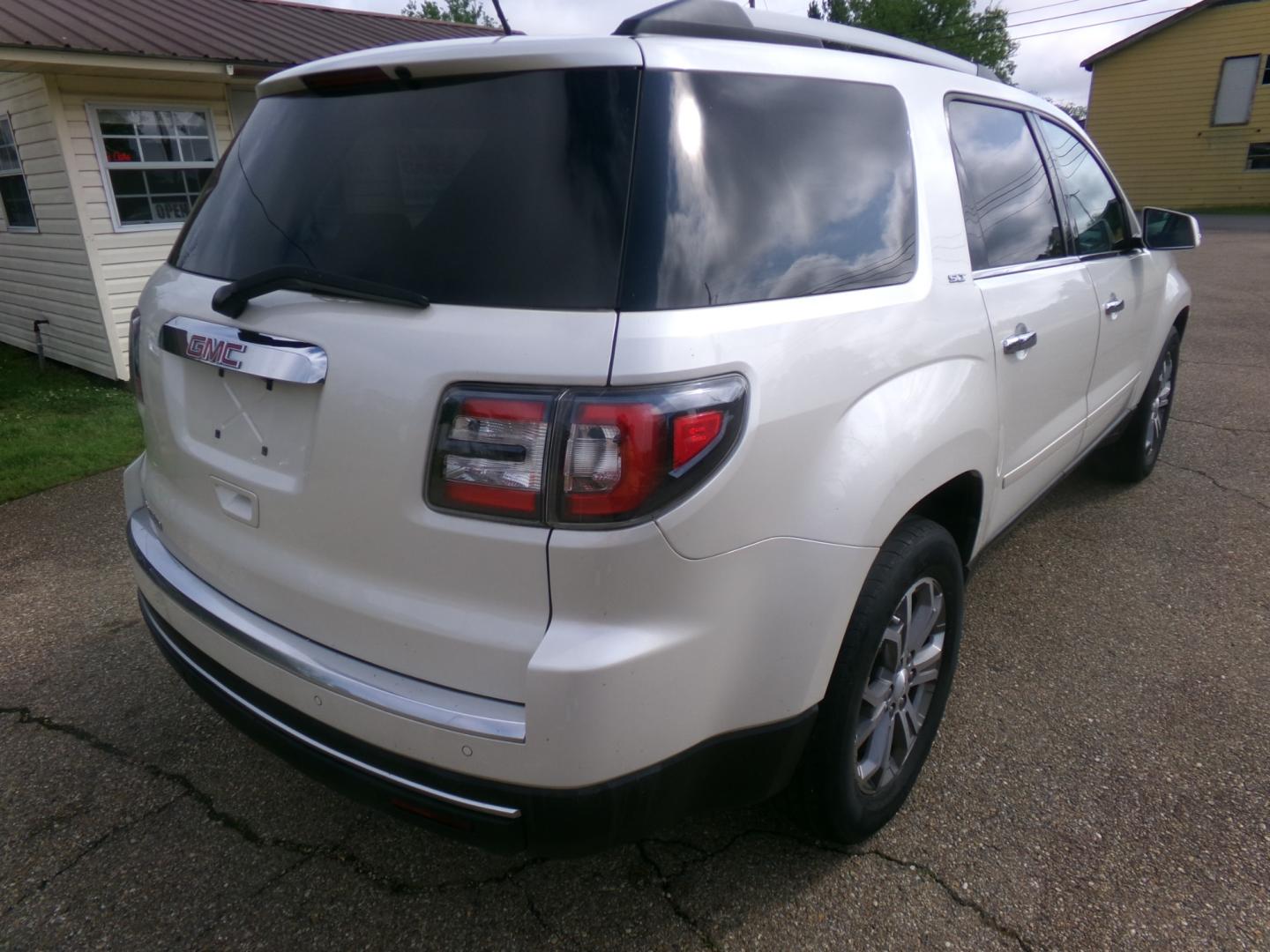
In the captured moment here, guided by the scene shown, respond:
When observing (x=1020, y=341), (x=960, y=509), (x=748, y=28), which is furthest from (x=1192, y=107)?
(x=748, y=28)

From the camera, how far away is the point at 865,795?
219cm

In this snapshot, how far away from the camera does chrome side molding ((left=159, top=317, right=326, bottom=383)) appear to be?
1.70 metres

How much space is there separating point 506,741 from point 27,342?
1036cm

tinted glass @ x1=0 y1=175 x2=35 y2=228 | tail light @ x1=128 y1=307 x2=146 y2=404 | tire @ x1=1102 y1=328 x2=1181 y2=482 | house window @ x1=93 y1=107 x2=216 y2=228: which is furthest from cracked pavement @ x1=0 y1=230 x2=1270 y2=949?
tinted glass @ x1=0 y1=175 x2=35 y2=228

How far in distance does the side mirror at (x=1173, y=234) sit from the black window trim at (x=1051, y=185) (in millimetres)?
95

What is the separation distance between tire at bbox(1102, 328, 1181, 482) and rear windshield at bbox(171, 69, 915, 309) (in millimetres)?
3023

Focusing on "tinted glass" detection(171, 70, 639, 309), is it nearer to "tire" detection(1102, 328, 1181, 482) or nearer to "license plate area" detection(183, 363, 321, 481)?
"license plate area" detection(183, 363, 321, 481)

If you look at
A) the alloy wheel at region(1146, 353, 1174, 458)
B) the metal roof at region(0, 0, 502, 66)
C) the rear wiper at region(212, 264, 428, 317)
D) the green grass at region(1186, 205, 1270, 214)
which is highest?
the metal roof at region(0, 0, 502, 66)

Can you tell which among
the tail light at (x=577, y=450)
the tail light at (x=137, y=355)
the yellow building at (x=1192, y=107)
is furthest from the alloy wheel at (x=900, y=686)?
the yellow building at (x=1192, y=107)

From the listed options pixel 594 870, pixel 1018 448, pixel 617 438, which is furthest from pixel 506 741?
pixel 1018 448

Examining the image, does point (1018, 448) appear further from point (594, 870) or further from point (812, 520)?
point (594, 870)

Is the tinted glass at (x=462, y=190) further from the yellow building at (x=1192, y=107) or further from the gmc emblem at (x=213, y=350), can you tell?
the yellow building at (x=1192, y=107)

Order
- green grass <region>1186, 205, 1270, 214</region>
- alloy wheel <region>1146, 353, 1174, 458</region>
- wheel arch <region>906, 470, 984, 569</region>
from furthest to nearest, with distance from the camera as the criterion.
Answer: green grass <region>1186, 205, 1270, 214</region> < alloy wheel <region>1146, 353, 1174, 458</region> < wheel arch <region>906, 470, 984, 569</region>

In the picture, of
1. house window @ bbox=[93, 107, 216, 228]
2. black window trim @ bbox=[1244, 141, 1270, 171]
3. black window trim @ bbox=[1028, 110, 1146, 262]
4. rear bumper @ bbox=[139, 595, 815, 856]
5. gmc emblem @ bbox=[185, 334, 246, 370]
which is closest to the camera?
rear bumper @ bbox=[139, 595, 815, 856]
